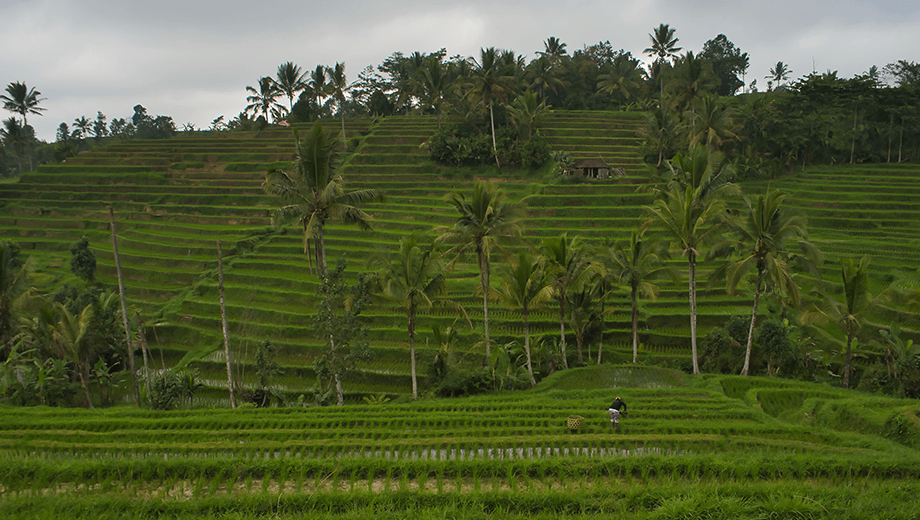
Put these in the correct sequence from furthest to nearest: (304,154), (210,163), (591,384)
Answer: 1. (210,163)
2. (591,384)
3. (304,154)

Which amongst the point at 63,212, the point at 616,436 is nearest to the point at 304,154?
the point at 616,436

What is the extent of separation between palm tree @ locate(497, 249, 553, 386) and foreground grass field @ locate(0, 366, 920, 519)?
149 inches

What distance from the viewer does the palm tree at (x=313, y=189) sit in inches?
613

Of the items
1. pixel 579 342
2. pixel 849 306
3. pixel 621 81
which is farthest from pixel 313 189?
pixel 621 81

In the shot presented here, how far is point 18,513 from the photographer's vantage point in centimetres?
806

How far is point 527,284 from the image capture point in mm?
16812

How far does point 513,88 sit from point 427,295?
27221 millimetres

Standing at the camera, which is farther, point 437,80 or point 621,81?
point 621,81

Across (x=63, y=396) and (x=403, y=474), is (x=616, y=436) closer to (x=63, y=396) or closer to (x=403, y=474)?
(x=403, y=474)

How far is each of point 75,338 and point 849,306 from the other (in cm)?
2589

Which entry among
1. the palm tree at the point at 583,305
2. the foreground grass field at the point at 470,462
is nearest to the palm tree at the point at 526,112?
the palm tree at the point at 583,305

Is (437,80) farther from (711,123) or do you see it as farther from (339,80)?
(711,123)

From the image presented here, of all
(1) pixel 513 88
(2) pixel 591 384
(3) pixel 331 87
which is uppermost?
(3) pixel 331 87

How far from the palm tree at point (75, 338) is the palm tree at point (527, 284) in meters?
14.8
